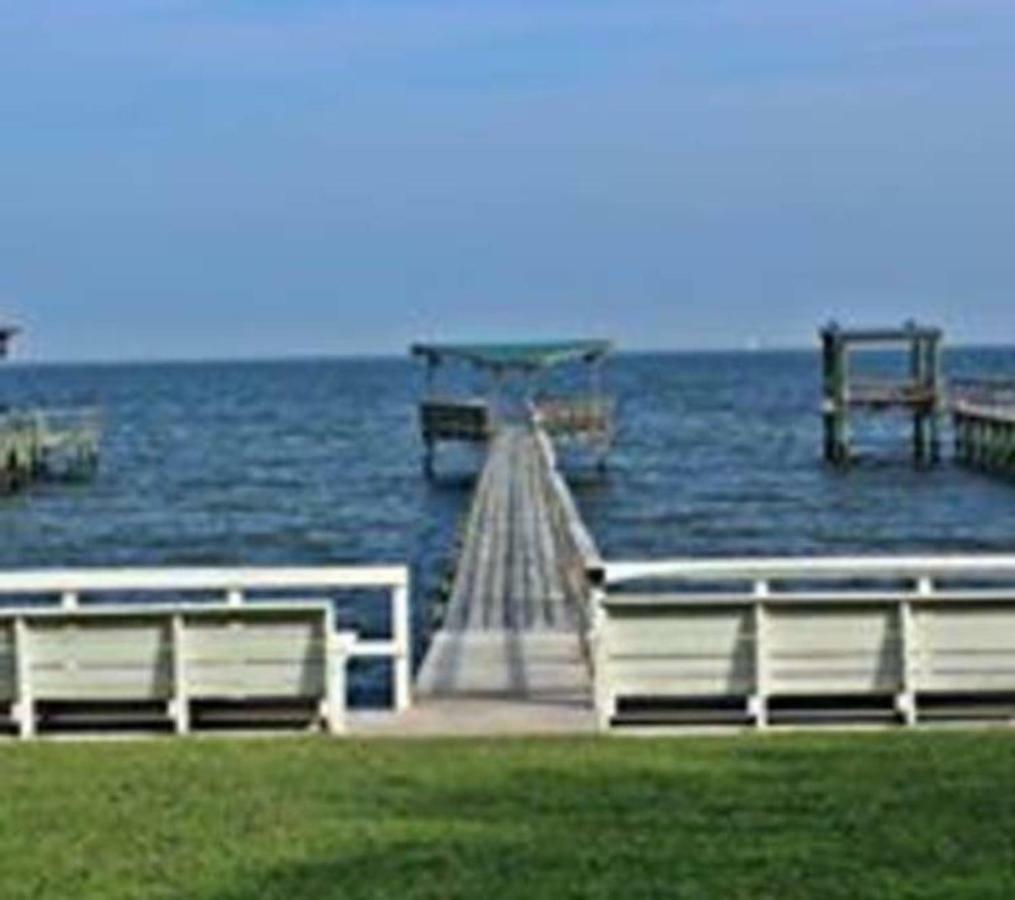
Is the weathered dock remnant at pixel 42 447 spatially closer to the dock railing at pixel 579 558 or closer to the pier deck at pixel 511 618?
the pier deck at pixel 511 618

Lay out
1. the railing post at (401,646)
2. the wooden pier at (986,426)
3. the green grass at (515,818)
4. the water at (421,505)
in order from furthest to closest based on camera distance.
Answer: the wooden pier at (986,426)
the water at (421,505)
the railing post at (401,646)
the green grass at (515,818)

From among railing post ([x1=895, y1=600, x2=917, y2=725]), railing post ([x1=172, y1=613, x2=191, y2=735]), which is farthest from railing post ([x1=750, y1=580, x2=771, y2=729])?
railing post ([x1=172, y1=613, x2=191, y2=735])

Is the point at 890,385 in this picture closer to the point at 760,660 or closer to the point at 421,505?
the point at 421,505

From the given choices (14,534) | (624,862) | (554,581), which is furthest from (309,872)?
(14,534)

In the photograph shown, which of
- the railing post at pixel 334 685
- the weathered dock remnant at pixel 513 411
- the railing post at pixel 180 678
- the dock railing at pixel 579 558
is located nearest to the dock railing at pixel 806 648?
the dock railing at pixel 579 558

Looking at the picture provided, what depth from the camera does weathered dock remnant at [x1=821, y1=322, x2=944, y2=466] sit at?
2879 inches

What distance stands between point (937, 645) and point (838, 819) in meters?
3.74

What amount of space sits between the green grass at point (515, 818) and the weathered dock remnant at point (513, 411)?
53.9 m

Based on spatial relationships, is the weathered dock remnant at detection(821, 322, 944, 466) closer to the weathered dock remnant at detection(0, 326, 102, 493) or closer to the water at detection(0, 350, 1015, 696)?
the water at detection(0, 350, 1015, 696)

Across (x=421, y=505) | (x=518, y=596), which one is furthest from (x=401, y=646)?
(x=421, y=505)

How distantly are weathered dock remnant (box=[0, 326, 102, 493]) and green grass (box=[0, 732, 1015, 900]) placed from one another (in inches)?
2267

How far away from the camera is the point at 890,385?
75062 mm

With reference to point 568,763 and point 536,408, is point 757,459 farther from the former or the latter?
point 568,763

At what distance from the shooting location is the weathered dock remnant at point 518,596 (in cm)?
1738
